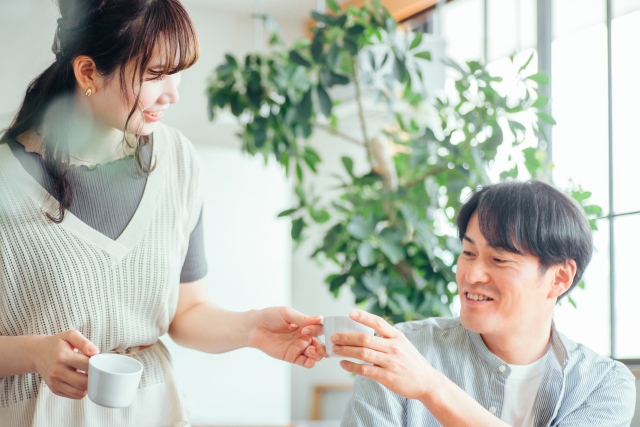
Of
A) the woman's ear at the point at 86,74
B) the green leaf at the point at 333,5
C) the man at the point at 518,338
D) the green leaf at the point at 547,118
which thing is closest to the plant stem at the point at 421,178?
the green leaf at the point at 547,118


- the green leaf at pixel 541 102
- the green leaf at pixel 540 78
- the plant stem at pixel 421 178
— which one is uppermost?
the green leaf at pixel 540 78

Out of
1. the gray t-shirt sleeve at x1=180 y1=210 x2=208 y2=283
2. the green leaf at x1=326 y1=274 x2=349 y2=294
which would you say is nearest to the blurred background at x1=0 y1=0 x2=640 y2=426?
the gray t-shirt sleeve at x1=180 y1=210 x2=208 y2=283

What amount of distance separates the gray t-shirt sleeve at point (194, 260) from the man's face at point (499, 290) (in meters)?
0.47

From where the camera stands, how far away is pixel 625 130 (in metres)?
1.66

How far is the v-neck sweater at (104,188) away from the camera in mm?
874

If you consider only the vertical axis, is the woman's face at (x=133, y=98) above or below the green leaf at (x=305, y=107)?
below

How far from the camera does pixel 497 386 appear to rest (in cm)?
120

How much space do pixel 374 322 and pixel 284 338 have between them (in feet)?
0.67

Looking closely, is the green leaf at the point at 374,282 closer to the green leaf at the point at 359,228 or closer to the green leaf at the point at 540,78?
the green leaf at the point at 359,228

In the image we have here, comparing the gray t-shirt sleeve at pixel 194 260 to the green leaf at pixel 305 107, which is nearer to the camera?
the gray t-shirt sleeve at pixel 194 260

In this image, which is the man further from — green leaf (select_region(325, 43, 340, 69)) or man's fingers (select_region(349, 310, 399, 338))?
green leaf (select_region(325, 43, 340, 69))

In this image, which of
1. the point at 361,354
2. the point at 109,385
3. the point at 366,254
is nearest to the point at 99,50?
the point at 109,385

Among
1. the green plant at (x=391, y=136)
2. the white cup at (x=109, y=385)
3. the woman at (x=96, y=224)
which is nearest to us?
the white cup at (x=109, y=385)

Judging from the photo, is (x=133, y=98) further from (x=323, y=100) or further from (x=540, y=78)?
(x=540, y=78)
